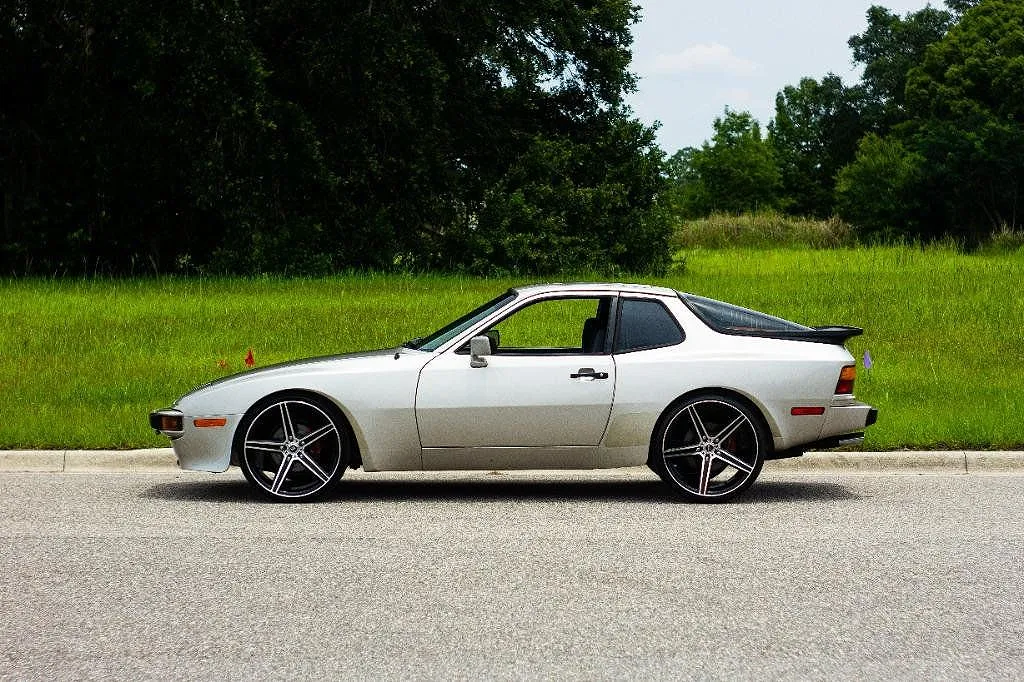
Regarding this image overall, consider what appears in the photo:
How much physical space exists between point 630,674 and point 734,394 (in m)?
4.47

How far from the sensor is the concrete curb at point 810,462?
11.3 m

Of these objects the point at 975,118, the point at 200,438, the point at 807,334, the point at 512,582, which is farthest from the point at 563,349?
the point at 975,118

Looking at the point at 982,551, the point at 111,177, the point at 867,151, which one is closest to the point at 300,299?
the point at 111,177

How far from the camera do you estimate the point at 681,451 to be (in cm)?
970

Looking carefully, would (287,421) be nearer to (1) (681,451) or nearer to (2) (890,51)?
(1) (681,451)

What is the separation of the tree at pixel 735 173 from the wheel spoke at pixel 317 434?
95.9m

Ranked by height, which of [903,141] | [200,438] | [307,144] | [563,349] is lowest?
[200,438]

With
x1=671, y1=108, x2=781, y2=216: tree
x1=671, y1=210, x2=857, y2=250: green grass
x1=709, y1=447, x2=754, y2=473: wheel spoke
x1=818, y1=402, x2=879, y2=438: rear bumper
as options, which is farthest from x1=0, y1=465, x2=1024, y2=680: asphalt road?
x1=671, y1=108, x2=781, y2=216: tree

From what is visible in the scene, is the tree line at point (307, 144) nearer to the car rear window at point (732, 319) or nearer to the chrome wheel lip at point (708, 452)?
the car rear window at point (732, 319)

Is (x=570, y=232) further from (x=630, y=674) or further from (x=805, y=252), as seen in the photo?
(x=630, y=674)

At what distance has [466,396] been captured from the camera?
31.4ft

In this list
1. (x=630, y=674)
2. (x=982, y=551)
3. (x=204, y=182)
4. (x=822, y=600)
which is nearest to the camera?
(x=630, y=674)

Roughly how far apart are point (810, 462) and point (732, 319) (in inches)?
76.3

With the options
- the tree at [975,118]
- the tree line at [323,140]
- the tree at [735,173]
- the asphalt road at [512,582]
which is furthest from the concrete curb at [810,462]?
the tree at [735,173]
